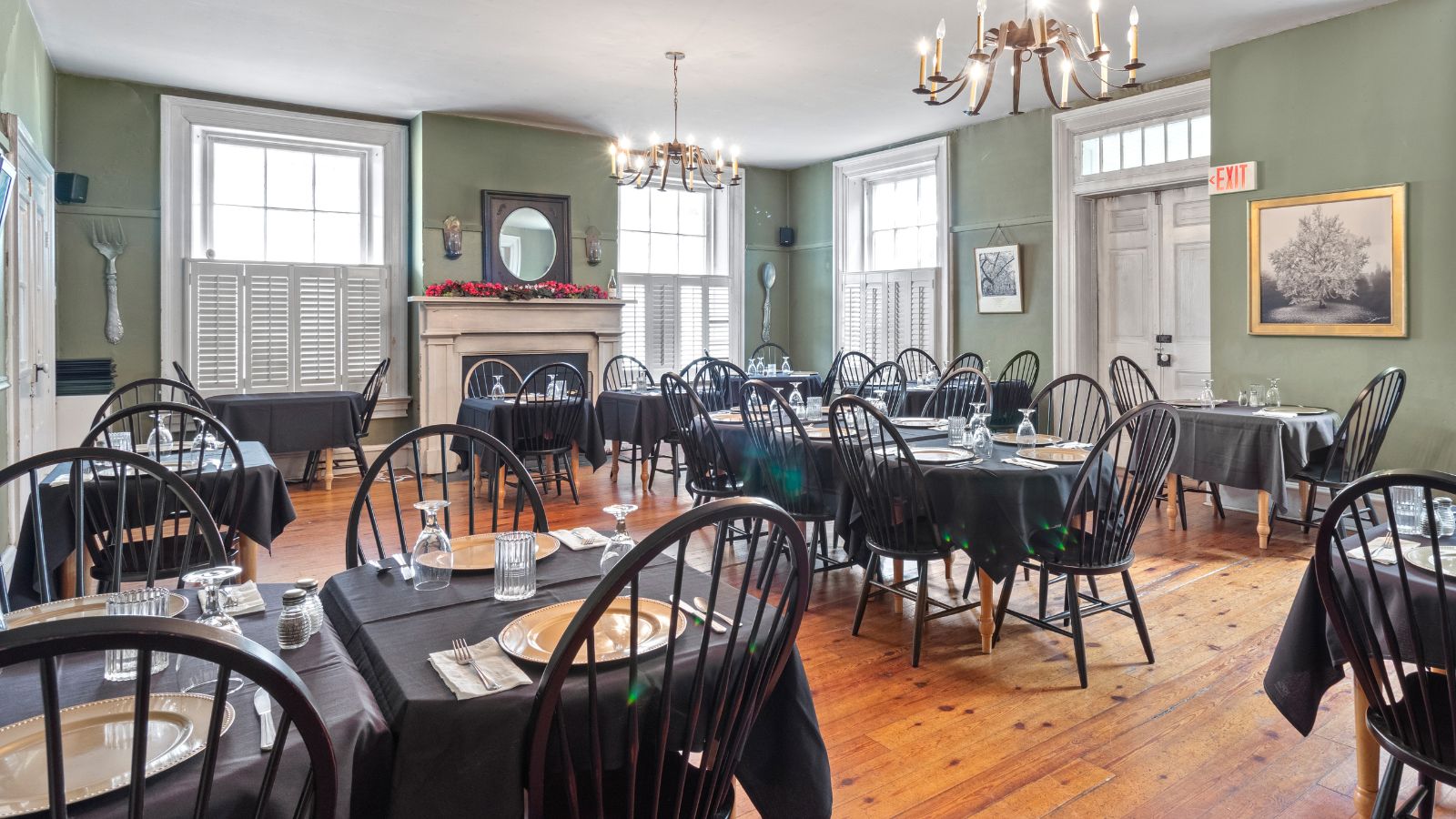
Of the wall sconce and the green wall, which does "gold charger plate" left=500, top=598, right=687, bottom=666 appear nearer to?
the green wall

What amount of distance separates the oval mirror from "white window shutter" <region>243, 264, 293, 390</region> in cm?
171

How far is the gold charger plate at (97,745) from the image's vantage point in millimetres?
986

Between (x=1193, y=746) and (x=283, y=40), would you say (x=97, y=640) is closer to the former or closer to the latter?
(x=1193, y=746)

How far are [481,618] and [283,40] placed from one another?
5.26 meters

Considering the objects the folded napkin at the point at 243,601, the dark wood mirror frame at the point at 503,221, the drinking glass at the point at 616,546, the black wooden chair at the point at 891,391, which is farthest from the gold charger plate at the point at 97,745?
the dark wood mirror frame at the point at 503,221

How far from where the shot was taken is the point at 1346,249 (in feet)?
16.8

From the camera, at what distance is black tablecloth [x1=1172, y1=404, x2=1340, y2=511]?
14.9 feet

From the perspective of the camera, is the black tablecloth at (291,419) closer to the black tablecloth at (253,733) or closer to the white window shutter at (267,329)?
the white window shutter at (267,329)

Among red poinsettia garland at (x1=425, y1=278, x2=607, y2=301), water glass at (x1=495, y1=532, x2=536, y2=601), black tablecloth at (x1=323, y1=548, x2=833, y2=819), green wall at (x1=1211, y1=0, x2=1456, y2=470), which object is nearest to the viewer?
black tablecloth at (x1=323, y1=548, x2=833, y2=819)

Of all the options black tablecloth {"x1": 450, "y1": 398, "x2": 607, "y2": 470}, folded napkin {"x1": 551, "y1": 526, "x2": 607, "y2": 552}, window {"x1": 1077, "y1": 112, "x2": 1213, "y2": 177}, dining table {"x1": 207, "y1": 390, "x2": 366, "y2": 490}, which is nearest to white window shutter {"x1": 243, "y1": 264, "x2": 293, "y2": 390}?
dining table {"x1": 207, "y1": 390, "x2": 366, "y2": 490}

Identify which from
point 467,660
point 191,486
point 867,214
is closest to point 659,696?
point 467,660

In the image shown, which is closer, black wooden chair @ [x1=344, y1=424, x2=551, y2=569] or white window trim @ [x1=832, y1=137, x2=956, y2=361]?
black wooden chair @ [x1=344, y1=424, x2=551, y2=569]

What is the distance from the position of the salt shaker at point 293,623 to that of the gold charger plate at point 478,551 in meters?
0.31

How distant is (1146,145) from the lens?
21.3 ft
